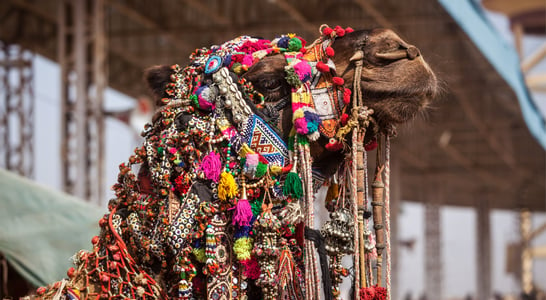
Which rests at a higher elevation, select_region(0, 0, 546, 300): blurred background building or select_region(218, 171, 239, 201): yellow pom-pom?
select_region(0, 0, 546, 300): blurred background building

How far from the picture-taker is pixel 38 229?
4.39m

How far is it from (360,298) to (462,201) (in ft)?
133

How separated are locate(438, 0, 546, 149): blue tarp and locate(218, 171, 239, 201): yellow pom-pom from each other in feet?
22.3

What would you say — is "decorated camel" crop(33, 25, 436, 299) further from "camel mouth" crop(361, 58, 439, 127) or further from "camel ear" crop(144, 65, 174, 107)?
"camel ear" crop(144, 65, 174, 107)

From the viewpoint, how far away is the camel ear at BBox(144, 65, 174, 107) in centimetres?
295

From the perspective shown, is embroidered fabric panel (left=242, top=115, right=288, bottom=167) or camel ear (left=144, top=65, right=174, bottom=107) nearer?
embroidered fabric panel (left=242, top=115, right=288, bottom=167)

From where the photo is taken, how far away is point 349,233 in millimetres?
2568

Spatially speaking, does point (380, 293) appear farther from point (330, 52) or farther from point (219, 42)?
point (219, 42)

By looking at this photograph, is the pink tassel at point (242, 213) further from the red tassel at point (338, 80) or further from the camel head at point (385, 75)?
Answer: the red tassel at point (338, 80)

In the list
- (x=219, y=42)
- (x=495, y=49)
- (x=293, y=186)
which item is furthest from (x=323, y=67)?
(x=219, y=42)

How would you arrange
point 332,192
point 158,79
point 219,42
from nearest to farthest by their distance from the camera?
point 332,192
point 158,79
point 219,42

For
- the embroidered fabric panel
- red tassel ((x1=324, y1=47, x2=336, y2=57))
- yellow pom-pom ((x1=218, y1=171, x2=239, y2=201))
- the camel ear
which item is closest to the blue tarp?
the camel ear

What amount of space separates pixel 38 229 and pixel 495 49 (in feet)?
26.9

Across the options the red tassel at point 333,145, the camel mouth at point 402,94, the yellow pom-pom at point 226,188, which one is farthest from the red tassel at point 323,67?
the yellow pom-pom at point 226,188
